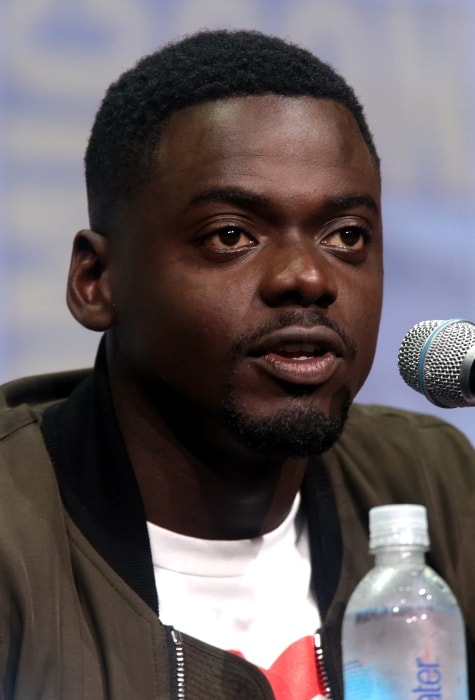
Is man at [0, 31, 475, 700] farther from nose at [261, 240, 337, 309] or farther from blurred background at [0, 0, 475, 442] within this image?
blurred background at [0, 0, 475, 442]

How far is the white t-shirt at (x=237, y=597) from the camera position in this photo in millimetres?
1790

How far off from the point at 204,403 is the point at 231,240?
0.22 metres

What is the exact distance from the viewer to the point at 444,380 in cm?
139

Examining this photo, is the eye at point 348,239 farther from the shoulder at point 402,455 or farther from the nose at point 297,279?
the shoulder at point 402,455

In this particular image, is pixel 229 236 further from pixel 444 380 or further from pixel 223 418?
pixel 444 380

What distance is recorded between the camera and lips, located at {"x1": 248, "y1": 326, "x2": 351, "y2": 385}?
1.65 metres

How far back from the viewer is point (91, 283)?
193 centimetres

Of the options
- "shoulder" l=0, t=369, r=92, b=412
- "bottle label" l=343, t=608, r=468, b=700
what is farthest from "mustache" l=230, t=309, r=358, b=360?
"shoulder" l=0, t=369, r=92, b=412

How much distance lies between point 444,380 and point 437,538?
69cm

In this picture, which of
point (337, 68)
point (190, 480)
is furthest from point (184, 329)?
point (337, 68)

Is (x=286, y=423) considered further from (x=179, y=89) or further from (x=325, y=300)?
(x=179, y=89)

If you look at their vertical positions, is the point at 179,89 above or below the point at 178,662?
above

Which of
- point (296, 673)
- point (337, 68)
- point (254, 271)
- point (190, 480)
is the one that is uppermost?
point (337, 68)

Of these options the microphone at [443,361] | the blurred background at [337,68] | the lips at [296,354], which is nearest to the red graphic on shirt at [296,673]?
the lips at [296,354]
